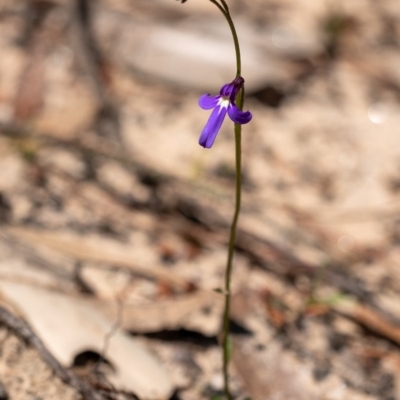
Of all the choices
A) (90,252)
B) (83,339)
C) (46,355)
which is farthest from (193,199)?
(46,355)

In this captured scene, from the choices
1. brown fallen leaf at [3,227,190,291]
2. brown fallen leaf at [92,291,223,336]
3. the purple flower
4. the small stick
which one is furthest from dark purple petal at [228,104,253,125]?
brown fallen leaf at [3,227,190,291]

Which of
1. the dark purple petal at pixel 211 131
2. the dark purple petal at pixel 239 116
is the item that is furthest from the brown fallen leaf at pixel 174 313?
the dark purple petal at pixel 239 116

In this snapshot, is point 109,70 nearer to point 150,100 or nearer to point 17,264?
point 150,100

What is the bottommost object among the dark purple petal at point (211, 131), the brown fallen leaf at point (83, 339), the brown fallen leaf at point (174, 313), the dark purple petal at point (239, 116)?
the brown fallen leaf at point (174, 313)

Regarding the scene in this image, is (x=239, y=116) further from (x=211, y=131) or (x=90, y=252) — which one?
(x=90, y=252)

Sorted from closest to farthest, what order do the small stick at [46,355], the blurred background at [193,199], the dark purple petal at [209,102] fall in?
1. the dark purple petal at [209,102]
2. the small stick at [46,355]
3. the blurred background at [193,199]

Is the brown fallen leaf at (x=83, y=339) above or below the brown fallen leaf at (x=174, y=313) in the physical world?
above

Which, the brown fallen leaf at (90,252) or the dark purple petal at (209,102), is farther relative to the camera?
the brown fallen leaf at (90,252)

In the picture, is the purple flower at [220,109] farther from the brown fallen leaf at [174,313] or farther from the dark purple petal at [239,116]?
the brown fallen leaf at [174,313]
